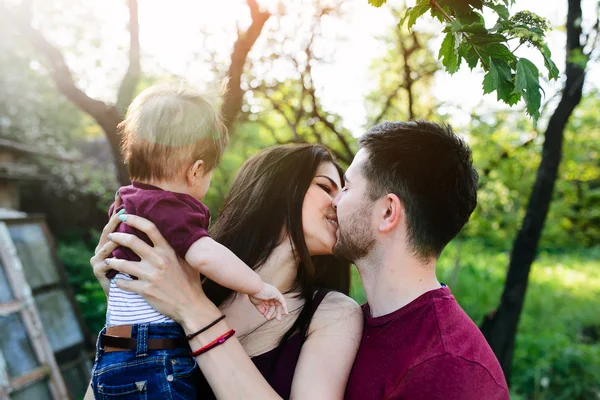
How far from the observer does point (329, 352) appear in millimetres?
1698

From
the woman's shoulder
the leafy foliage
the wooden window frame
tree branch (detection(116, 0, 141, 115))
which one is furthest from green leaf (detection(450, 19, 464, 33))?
the wooden window frame

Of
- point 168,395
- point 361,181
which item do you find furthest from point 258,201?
point 168,395

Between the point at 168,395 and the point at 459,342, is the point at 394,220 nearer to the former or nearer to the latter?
the point at 459,342

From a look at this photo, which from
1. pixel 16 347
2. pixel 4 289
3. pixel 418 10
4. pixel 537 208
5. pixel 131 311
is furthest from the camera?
pixel 4 289

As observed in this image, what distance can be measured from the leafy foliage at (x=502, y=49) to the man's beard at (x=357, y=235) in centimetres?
62

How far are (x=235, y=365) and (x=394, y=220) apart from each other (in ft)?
2.24

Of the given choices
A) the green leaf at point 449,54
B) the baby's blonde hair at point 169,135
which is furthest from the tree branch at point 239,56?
the green leaf at point 449,54

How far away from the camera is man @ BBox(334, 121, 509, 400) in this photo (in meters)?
1.48

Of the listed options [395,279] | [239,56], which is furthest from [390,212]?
[239,56]

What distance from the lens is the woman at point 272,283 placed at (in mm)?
1650

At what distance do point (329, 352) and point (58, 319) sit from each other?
4.98 metres

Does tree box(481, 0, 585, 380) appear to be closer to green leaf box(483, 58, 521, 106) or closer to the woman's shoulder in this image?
the woman's shoulder

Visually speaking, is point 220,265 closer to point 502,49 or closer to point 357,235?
point 357,235

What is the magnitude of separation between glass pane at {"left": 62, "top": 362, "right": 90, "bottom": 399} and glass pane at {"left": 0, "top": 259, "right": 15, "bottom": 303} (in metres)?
1.13
